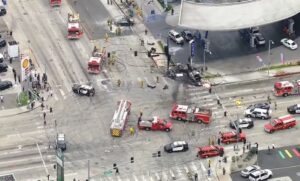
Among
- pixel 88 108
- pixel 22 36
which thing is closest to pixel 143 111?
pixel 88 108

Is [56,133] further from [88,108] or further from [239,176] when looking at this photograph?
[239,176]

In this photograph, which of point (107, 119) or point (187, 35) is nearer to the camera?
point (107, 119)

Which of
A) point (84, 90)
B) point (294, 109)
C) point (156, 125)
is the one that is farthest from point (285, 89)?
point (84, 90)

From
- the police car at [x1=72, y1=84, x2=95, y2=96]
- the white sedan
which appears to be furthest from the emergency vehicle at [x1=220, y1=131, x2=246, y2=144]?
the white sedan

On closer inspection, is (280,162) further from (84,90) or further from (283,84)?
(84,90)

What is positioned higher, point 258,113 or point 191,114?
point 258,113

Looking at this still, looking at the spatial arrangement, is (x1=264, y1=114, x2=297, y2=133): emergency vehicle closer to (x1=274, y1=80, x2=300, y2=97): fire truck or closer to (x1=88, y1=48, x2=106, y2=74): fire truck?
(x1=274, y1=80, x2=300, y2=97): fire truck
